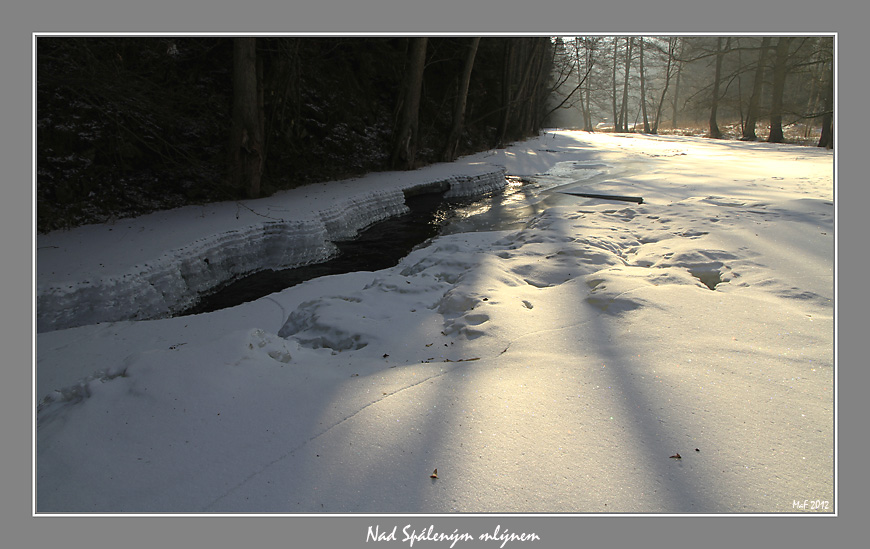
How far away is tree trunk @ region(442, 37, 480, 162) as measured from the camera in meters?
13.7

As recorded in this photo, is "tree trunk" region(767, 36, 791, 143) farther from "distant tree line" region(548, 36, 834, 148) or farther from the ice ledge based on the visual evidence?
the ice ledge

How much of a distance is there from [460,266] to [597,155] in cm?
1468

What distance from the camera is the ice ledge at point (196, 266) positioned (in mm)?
4410

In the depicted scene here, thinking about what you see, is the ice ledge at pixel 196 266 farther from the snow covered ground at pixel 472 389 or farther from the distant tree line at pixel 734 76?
the distant tree line at pixel 734 76

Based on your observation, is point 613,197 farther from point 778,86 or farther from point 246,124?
point 778,86

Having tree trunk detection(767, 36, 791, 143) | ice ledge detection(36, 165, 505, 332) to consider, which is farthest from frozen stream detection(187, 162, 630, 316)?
tree trunk detection(767, 36, 791, 143)

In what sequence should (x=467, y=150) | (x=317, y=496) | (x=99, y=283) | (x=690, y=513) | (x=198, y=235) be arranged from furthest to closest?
(x=467, y=150)
(x=198, y=235)
(x=99, y=283)
(x=317, y=496)
(x=690, y=513)

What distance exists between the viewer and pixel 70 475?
192cm

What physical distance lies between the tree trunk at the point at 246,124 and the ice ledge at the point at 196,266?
61.8 inches

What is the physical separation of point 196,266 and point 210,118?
4.77 meters

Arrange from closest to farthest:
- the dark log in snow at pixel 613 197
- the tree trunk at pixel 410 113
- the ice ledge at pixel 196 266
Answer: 1. the ice ledge at pixel 196 266
2. the dark log in snow at pixel 613 197
3. the tree trunk at pixel 410 113

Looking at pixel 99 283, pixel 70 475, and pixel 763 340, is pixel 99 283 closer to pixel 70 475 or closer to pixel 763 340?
pixel 70 475

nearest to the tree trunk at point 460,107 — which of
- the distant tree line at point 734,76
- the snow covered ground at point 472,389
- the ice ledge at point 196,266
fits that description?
the distant tree line at point 734,76

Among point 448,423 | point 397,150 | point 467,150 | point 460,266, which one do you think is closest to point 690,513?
point 448,423
